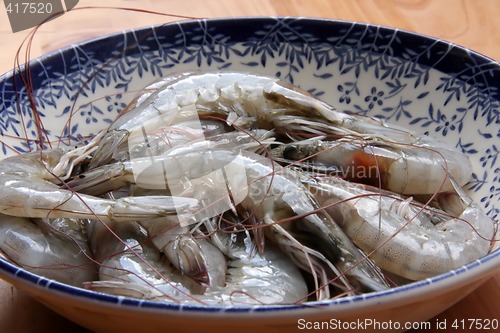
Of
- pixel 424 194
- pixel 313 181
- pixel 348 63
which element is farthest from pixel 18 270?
pixel 348 63

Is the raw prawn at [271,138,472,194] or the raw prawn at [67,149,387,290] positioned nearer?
the raw prawn at [67,149,387,290]

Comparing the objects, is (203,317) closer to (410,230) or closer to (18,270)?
(18,270)

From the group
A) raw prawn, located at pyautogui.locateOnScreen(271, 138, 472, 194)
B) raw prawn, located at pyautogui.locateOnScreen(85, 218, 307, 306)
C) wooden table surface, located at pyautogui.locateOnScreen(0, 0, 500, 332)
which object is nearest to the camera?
raw prawn, located at pyautogui.locateOnScreen(85, 218, 307, 306)

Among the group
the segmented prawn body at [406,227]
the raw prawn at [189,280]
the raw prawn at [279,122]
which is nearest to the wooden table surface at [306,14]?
the raw prawn at [279,122]

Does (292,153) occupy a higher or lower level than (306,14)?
lower

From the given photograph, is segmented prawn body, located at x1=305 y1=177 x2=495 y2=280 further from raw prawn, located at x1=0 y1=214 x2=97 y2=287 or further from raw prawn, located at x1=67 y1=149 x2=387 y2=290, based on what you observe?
raw prawn, located at x1=0 y1=214 x2=97 y2=287

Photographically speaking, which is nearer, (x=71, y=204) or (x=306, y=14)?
(x=71, y=204)

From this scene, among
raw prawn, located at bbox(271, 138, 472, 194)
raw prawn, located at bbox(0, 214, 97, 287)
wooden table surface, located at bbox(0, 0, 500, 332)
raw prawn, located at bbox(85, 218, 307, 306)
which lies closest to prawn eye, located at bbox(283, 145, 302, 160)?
raw prawn, located at bbox(271, 138, 472, 194)

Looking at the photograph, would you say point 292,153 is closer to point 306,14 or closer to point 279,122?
point 279,122

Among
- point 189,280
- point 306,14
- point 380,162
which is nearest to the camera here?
point 189,280

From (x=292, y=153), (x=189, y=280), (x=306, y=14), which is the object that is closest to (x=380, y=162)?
(x=292, y=153)
